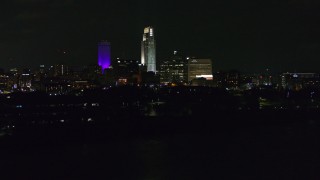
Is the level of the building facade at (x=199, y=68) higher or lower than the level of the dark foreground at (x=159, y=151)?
higher

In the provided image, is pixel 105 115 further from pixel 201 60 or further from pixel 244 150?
pixel 201 60

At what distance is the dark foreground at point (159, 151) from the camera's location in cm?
1213

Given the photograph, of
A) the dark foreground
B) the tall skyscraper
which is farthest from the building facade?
the dark foreground

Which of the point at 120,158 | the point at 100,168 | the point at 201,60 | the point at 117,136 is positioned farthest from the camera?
the point at 201,60

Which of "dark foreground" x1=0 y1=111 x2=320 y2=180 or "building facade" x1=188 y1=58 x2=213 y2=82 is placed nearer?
"dark foreground" x1=0 y1=111 x2=320 y2=180

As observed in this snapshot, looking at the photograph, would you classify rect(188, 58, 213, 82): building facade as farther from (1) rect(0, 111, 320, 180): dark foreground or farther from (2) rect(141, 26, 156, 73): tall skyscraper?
(1) rect(0, 111, 320, 180): dark foreground

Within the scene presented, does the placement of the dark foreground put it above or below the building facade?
below

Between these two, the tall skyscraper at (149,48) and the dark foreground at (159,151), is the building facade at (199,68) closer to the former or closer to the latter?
the tall skyscraper at (149,48)

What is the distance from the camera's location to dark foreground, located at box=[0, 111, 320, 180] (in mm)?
Answer: 12133

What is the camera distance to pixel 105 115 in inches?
875

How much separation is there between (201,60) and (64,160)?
166 ft

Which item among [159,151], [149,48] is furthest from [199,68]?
[159,151]

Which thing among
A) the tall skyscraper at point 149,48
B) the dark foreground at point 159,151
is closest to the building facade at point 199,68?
the tall skyscraper at point 149,48

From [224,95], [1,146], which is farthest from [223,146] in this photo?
[224,95]
